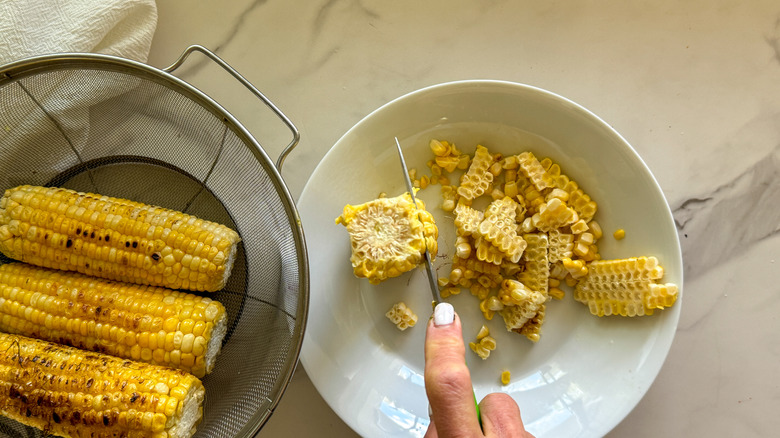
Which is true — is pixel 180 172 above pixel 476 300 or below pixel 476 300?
above

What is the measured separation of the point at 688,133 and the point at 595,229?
32 centimetres

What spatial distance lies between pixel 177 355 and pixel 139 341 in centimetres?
8

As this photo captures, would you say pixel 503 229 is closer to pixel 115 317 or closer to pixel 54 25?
pixel 115 317

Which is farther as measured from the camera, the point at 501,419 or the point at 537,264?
the point at 537,264

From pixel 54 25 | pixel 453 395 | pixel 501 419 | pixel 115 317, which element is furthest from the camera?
pixel 54 25

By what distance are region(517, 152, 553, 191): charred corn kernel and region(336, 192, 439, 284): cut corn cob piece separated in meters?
0.23

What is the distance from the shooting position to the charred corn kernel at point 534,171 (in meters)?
1.06

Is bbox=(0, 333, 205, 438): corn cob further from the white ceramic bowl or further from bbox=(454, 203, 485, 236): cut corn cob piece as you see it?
bbox=(454, 203, 485, 236): cut corn cob piece

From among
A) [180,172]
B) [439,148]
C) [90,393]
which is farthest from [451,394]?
[180,172]

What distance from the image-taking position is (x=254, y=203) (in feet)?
3.63

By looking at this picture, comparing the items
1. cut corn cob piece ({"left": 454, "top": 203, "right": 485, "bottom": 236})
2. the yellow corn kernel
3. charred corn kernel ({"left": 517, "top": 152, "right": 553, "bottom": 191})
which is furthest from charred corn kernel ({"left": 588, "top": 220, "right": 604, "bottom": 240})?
the yellow corn kernel

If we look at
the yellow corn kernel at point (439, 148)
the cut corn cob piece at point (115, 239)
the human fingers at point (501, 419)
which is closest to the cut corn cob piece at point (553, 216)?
the yellow corn kernel at point (439, 148)

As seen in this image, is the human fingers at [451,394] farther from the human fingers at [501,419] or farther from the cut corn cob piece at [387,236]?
the cut corn cob piece at [387,236]

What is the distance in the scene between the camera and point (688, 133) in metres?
1.15
